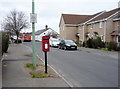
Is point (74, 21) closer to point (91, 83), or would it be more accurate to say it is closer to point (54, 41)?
point (54, 41)

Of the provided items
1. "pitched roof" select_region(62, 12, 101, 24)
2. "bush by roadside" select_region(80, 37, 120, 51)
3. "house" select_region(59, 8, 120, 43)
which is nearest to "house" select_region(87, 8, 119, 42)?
"house" select_region(59, 8, 120, 43)

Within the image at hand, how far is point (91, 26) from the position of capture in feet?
113

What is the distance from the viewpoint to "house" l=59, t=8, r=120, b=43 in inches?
1121

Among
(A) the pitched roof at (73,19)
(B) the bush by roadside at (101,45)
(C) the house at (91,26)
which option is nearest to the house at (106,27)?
(C) the house at (91,26)

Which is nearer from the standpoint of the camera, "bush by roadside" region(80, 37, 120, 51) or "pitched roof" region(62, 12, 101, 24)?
"bush by roadside" region(80, 37, 120, 51)

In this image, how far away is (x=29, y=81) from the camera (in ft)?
19.5

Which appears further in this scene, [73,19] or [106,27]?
[73,19]

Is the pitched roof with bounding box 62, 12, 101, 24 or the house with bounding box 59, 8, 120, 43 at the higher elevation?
the pitched roof with bounding box 62, 12, 101, 24

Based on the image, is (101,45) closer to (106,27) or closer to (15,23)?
(106,27)

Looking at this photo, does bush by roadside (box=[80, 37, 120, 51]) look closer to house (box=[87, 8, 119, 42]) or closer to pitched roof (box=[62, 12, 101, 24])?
house (box=[87, 8, 119, 42])

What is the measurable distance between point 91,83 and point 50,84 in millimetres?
1532

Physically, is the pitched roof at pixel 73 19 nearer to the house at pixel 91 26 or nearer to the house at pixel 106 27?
the house at pixel 91 26

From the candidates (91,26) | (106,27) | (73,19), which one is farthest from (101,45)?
(73,19)

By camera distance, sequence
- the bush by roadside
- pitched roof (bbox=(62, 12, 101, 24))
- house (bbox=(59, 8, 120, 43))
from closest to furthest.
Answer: the bush by roadside
house (bbox=(59, 8, 120, 43))
pitched roof (bbox=(62, 12, 101, 24))
